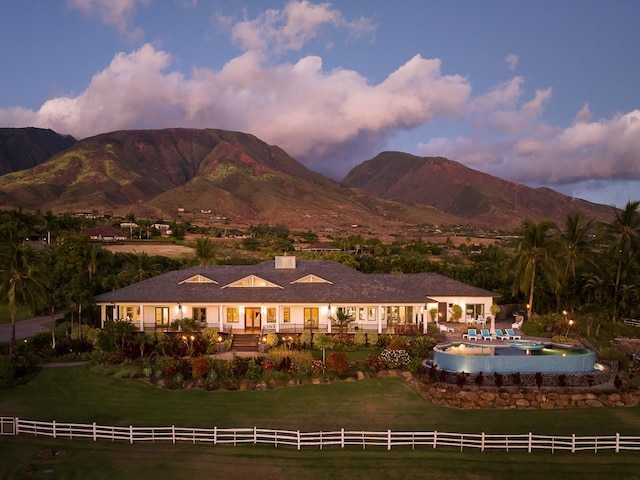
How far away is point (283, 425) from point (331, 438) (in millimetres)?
3154

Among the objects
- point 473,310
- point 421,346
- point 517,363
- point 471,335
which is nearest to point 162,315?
point 421,346

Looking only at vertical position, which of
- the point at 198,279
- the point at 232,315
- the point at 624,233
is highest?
the point at 624,233

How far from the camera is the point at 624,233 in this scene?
123 feet

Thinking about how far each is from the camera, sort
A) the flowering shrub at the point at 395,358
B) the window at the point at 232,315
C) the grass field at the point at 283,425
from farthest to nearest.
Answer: the window at the point at 232,315 → the flowering shrub at the point at 395,358 → the grass field at the point at 283,425

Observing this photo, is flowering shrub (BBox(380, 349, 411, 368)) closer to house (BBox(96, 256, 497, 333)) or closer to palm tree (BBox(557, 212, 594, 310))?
house (BBox(96, 256, 497, 333))

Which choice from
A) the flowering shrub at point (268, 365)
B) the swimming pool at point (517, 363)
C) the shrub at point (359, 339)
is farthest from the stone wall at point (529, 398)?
the flowering shrub at point (268, 365)

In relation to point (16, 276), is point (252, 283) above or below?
below

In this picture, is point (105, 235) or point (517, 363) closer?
point (517, 363)

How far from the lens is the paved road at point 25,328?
119ft

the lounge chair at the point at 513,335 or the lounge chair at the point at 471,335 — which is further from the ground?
the lounge chair at the point at 471,335

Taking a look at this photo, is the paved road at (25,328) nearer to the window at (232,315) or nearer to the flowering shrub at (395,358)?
the window at (232,315)

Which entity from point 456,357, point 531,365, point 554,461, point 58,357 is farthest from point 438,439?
point 58,357

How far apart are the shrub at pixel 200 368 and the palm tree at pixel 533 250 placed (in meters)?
25.0

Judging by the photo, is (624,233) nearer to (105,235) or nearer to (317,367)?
(317,367)
